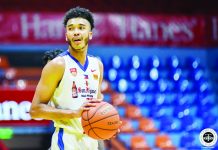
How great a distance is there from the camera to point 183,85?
10586 millimetres

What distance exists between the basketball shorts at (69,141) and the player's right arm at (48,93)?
17cm

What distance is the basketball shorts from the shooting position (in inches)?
144

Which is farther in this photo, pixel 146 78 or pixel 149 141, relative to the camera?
pixel 146 78

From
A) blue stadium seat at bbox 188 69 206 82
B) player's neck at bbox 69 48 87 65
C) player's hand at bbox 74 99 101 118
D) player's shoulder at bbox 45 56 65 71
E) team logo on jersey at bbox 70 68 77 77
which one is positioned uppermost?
player's neck at bbox 69 48 87 65

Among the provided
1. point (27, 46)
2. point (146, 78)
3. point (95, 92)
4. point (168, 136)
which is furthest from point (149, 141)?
point (95, 92)

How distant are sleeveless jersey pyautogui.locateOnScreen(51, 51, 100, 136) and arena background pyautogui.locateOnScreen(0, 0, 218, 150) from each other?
5.21 m

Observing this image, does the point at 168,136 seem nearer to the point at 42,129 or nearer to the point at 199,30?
the point at 199,30

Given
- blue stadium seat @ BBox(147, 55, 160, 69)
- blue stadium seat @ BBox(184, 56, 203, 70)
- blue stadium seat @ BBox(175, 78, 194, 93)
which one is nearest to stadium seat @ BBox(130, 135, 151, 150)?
blue stadium seat @ BBox(175, 78, 194, 93)

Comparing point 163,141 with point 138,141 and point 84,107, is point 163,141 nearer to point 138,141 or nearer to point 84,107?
point 138,141

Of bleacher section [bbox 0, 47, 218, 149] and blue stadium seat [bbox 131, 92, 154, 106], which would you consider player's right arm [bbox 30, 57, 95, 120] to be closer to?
bleacher section [bbox 0, 47, 218, 149]

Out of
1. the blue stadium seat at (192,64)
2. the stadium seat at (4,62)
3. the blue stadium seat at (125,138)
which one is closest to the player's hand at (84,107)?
the blue stadium seat at (125,138)

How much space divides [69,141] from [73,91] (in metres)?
0.32

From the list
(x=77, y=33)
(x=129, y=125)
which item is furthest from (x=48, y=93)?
(x=129, y=125)

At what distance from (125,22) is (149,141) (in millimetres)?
2089
